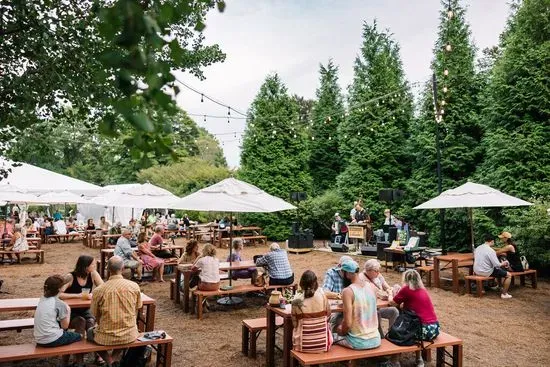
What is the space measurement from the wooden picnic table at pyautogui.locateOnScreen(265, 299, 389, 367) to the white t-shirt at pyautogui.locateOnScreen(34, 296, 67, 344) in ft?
7.61

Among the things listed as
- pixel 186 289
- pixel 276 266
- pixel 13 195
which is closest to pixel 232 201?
pixel 276 266

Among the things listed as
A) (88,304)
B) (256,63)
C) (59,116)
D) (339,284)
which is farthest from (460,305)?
(256,63)

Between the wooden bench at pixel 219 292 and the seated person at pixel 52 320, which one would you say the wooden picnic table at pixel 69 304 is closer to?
the seated person at pixel 52 320

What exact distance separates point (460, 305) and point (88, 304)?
21.4 ft

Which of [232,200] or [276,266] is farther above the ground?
[232,200]

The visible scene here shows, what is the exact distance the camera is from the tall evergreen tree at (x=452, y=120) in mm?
15078

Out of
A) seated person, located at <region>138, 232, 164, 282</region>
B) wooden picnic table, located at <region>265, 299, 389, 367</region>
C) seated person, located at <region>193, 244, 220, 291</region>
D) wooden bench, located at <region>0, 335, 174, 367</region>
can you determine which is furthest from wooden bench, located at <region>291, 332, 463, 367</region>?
seated person, located at <region>138, 232, 164, 282</region>

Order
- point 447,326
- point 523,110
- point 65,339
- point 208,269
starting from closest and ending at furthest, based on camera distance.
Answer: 1. point 65,339
2. point 447,326
3. point 208,269
4. point 523,110

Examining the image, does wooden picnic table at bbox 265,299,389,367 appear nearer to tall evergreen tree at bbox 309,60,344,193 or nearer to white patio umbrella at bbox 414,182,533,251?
white patio umbrella at bbox 414,182,533,251

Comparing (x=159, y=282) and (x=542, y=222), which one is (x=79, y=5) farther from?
(x=542, y=222)

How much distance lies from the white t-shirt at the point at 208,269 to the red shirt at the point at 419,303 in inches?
129

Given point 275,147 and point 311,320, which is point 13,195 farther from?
point 311,320

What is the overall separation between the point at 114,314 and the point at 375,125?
53.5ft

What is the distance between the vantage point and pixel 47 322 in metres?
4.37
